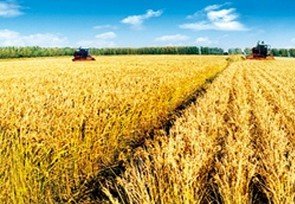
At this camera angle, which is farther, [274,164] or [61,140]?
[274,164]

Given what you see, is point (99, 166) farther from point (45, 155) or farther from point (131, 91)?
point (131, 91)

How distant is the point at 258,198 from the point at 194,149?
3.05 ft

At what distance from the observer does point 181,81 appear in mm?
13203

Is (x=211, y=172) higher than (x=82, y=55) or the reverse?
higher

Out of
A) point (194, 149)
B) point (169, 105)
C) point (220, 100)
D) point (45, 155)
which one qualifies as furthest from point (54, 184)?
point (220, 100)

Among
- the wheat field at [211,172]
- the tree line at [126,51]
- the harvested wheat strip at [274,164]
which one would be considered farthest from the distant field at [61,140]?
the tree line at [126,51]

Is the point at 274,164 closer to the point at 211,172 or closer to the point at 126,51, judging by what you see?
the point at 211,172

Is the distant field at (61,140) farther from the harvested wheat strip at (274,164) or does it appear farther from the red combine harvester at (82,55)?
the red combine harvester at (82,55)

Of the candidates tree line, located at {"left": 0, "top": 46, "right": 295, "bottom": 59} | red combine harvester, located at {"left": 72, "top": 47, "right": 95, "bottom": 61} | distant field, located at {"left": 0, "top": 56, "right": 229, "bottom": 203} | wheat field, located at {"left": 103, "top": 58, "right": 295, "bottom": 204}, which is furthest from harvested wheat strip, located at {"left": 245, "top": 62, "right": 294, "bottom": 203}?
tree line, located at {"left": 0, "top": 46, "right": 295, "bottom": 59}

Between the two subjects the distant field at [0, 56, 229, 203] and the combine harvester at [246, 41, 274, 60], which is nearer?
the distant field at [0, 56, 229, 203]

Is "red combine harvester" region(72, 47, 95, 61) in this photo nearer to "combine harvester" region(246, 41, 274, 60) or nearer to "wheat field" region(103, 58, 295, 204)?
"combine harvester" region(246, 41, 274, 60)

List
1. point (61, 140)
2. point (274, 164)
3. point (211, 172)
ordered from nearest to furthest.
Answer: point (61, 140)
point (274, 164)
point (211, 172)

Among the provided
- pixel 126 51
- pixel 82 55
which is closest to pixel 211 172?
pixel 82 55

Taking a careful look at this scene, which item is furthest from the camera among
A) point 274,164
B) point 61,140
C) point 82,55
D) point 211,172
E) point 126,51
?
point 126,51
